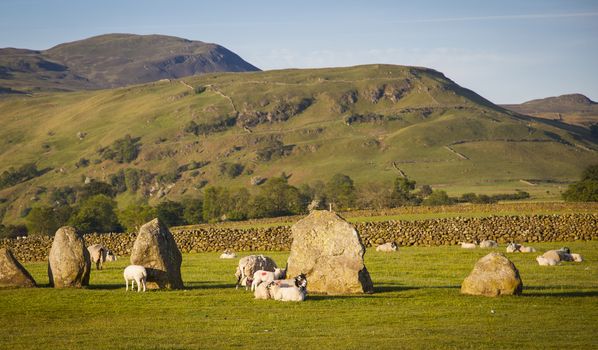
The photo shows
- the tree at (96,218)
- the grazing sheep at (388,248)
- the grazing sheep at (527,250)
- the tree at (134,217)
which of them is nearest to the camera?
the grazing sheep at (527,250)

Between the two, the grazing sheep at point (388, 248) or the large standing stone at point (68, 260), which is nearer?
the large standing stone at point (68, 260)

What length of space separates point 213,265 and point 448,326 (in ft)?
76.0

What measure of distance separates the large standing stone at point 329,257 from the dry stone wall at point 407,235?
2819cm

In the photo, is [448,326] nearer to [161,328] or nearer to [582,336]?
[582,336]

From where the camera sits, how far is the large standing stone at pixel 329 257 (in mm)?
30391

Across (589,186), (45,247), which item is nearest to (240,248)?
(45,247)

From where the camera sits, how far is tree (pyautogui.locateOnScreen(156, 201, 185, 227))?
106831 millimetres

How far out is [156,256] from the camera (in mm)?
31688

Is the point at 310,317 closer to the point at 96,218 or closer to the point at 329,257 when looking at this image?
the point at 329,257

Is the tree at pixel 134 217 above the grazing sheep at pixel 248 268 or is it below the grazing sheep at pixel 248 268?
below

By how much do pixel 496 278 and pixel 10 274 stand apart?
1859 centimetres

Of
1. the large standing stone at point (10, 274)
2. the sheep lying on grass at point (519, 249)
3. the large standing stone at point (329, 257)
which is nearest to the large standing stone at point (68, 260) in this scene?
the large standing stone at point (10, 274)

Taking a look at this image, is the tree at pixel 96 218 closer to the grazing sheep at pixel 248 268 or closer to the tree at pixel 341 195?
the tree at pixel 341 195

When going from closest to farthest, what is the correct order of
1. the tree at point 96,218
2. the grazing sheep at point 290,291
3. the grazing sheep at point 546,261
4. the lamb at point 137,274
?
1. the grazing sheep at point 290,291
2. the lamb at point 137,274
3. the grazing sheep at point 546,261
4. the tree at point 96,218
